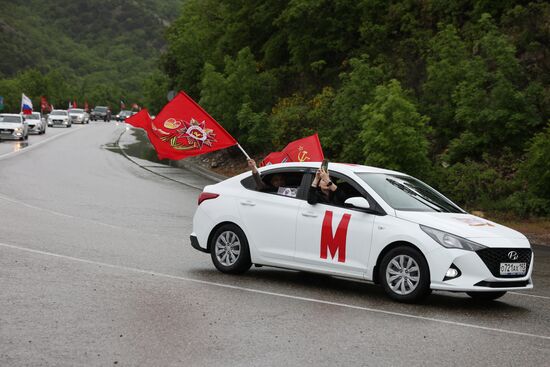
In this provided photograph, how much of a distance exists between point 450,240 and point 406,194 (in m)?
1.32

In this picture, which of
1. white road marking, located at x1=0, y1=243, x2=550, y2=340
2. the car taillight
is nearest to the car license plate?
white road marking, located at x1=0, y1=243, x2=550, y2=340

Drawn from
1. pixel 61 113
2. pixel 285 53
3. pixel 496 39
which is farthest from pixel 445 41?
pixel 61 113

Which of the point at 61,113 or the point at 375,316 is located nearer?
the point at 375,316

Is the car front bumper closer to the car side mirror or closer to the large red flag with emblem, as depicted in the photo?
the car side mirror

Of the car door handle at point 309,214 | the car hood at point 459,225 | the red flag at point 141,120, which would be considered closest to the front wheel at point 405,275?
the car hood at point 459,225

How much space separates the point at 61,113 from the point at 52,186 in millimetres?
58346

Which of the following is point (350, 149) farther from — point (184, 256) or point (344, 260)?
point (344, 260)

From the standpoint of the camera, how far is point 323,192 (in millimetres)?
11203

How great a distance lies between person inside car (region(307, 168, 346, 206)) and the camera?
36.6ft

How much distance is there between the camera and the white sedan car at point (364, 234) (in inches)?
389

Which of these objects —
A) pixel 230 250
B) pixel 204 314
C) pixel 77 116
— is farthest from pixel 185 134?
pixel 77 116

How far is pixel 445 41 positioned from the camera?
27953 mm

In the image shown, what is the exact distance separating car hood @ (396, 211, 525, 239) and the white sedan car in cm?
1

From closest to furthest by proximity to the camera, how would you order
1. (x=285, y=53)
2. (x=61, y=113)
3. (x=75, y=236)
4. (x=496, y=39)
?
(x=75, y=236) → (x=496, y=39) → (x=285, y=53) → (x=61, y=113)
